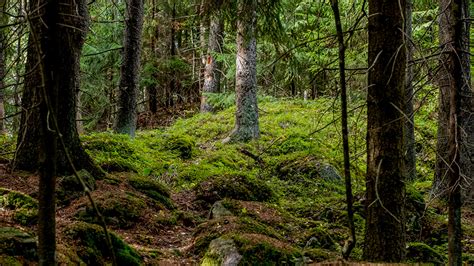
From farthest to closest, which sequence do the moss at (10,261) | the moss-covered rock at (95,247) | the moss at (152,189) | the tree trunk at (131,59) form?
the tree trunk at (131,59), the moss at (152,189), the moss-covered rock at (95,247), the moss at (10,261)

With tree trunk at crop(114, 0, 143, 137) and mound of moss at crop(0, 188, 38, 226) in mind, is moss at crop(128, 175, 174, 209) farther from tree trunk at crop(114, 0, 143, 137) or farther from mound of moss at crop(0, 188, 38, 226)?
tree trunk at crop(114, 0, 143, 137)

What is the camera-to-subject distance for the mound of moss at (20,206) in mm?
4270

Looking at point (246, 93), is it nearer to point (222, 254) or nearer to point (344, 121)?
point (222, 254)

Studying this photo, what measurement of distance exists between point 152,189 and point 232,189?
1.38m

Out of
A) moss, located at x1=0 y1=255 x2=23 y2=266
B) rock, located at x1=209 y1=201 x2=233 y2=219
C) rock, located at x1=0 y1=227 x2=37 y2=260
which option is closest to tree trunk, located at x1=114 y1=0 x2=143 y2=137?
rock, located at x1=209 y1=201 x2=233 y2=219

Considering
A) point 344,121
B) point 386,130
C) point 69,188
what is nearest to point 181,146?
point 69,188

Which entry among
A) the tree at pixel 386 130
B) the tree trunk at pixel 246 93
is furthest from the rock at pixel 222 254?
the tree trunk at pixel 246 93

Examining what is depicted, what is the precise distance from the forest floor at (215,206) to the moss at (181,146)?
0.04 meters

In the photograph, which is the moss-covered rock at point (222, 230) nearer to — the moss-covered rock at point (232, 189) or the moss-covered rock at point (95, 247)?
the moss-covered rock at point (95, 247)

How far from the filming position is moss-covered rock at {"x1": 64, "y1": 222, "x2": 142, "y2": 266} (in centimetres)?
388

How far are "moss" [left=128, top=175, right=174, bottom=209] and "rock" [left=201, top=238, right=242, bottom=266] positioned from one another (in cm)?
236

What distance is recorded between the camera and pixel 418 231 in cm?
687

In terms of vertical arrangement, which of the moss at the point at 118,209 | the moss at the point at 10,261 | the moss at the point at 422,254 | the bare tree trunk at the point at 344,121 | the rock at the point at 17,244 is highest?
the bare tree trunk at the point at 344,121

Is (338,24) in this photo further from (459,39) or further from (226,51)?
(226,51)
